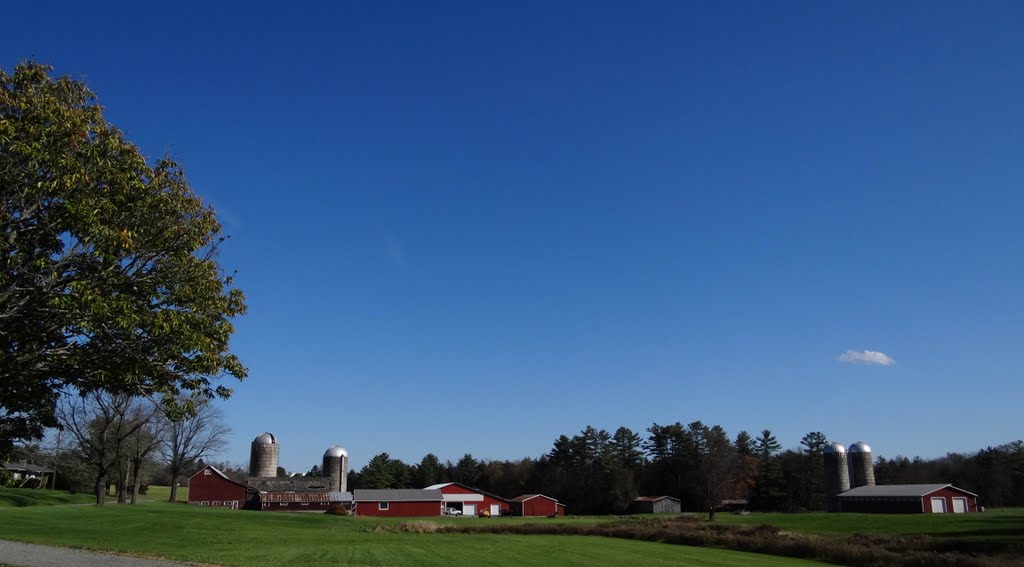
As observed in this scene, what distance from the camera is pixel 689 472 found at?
106 meters

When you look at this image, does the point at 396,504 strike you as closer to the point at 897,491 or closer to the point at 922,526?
the point at 922,526

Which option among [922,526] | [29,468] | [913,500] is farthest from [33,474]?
[913,500]

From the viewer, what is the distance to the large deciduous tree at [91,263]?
12500 millimetres

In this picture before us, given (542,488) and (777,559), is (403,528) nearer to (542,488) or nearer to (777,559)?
(777,559)

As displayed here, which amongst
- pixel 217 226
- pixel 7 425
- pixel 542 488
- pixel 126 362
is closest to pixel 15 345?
pixel 126 362

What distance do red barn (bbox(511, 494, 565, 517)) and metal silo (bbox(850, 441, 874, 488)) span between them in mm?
41544

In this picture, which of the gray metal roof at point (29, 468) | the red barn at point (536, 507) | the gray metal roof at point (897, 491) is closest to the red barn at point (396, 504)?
the red barn at point (536, 507)

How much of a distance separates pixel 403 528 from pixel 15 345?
4011 centimetres

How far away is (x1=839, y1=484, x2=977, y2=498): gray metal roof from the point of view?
79812 millimetres

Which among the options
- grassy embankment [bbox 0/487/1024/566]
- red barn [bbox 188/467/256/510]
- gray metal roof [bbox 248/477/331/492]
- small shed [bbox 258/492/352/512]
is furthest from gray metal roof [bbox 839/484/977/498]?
red barn [bbox 188/467/256/510]

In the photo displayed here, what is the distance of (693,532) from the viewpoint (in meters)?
51.8

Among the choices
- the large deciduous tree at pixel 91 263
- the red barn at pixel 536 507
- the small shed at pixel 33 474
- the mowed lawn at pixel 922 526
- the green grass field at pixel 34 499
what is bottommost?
the red barn at pixel 536 507

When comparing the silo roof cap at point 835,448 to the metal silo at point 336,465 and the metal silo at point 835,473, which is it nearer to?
the metal silo at point 835,473

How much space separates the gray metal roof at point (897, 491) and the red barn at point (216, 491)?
74413 mm
